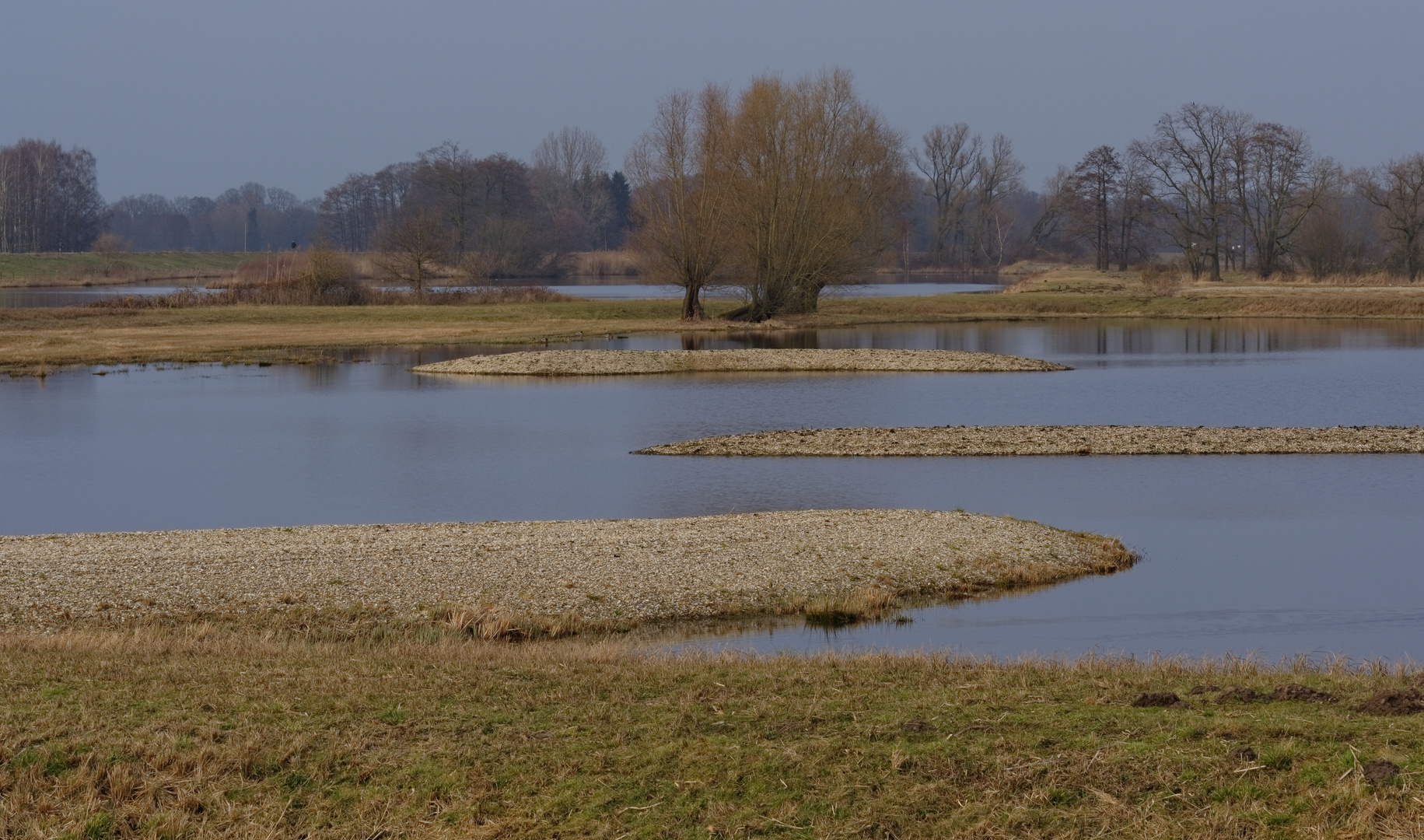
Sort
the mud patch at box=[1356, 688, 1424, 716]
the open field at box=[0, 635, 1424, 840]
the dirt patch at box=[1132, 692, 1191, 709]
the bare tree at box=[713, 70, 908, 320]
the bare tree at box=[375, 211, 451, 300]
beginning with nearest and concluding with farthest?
the open field at box=[0, 635, 1424, 840], the mud patch at box=[1356, 688, 1424, 716], the dirt patch at box=[1132, 692, 1191, 709], the bare tree at box=[713, 70, 908, 320], the bare tree at box=[375, 211, 451, 300]

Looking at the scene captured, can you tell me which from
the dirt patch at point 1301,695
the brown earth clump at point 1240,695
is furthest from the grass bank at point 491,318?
the dirt patch at point 1301,695

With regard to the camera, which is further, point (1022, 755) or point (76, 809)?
point (1022, 755)

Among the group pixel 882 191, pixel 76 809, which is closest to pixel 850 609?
pixel 76 809

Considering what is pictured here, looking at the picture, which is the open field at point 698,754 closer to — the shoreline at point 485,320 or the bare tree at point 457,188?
the shoreline at point 485,320

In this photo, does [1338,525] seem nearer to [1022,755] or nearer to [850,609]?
[850,609]

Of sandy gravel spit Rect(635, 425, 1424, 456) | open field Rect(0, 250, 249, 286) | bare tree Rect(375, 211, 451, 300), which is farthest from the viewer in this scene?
open field Rect(0, 250, 249, 286)

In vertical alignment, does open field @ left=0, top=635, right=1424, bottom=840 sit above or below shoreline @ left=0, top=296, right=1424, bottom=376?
below

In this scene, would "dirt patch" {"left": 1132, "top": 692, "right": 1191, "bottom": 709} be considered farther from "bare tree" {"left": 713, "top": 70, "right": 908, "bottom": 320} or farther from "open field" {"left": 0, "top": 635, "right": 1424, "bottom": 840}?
"bare tree" {"left": 713, "top": 70, "right": 908, "bottom": 320}

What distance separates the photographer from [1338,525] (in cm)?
1869

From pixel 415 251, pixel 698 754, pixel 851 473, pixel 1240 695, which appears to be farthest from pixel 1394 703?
pixel 415 251

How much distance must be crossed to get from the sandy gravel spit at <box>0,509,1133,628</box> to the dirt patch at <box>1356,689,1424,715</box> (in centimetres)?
706

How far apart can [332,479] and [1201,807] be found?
19.5 m

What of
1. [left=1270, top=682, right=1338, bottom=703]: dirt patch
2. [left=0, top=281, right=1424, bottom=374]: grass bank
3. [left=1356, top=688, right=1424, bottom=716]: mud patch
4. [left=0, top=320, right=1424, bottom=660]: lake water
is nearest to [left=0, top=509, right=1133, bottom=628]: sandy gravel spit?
[left=0, top=320, right=1424, bottom=660]: lake water

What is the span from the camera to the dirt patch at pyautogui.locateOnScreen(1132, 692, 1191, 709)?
26.4 feet
